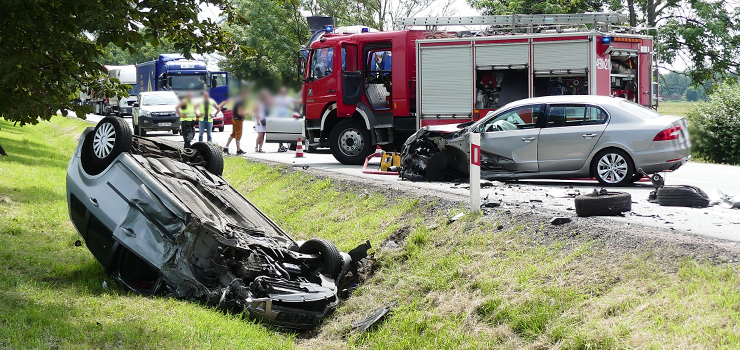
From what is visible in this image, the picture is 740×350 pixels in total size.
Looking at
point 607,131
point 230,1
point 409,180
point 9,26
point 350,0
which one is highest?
point 350,0

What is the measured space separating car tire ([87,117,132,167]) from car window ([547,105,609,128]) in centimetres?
649

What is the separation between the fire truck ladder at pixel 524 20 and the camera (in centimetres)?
1438

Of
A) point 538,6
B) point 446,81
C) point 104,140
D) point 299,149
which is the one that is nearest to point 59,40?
point 104,140

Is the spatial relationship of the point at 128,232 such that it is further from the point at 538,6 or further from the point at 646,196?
the point at 538,6

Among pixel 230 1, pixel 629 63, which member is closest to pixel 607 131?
pixel 629 63

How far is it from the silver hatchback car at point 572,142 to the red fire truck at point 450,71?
9.65ft

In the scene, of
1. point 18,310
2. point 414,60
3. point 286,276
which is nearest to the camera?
point 18,310

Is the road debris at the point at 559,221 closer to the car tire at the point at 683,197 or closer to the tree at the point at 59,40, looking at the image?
the car tire at the point at 683,197

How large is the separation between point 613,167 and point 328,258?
5.55 meters

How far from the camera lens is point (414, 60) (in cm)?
1575

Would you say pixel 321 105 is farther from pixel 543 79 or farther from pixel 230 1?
pixel 230 1

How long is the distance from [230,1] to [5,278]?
5144 millimetres

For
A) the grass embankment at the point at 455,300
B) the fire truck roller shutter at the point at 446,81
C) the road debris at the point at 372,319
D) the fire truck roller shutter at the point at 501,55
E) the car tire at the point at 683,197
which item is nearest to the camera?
the grass embankment at the point at 455,300

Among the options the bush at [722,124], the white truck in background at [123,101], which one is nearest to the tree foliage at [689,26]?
the bush at [722,124]
